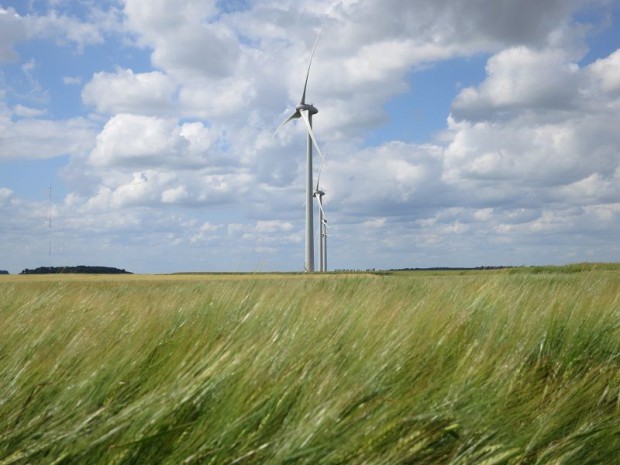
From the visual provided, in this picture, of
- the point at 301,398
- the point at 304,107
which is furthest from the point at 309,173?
the point at 301,398

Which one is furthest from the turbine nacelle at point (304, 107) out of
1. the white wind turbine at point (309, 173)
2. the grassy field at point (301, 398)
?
the grassy field at point (301, 398)

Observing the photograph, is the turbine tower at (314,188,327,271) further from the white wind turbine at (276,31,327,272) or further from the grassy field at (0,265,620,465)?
the grassy field at (0,265,620,465)

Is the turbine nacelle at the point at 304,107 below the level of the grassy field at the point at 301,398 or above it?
above

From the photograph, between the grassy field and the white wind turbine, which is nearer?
the grassy field

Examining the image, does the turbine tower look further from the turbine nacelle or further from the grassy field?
the grassy field

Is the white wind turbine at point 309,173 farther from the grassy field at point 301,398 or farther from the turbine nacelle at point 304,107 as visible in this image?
the grassy field at point 301,398

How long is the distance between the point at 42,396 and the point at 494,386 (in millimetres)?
2152

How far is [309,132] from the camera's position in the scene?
37281 mm

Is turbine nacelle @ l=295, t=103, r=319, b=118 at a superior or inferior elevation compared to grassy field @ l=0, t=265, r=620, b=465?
superior

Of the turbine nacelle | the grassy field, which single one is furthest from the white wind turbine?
the grassy field

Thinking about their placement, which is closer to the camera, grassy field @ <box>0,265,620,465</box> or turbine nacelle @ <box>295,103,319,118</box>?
grassy field @ <box>0,265,620,465</box>

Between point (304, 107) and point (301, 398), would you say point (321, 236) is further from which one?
point (301, 398)

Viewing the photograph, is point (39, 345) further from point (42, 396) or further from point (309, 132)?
point (309, 132)

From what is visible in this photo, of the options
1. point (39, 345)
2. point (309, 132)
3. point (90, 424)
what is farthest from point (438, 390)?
point (309, 132)
